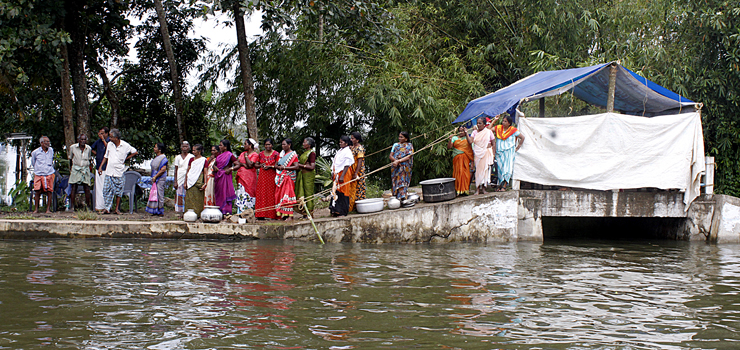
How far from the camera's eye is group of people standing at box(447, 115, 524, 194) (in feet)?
33.1

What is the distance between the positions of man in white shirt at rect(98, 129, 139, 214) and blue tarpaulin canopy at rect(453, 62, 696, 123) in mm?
6369

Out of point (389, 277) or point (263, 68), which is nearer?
point (389, 277)

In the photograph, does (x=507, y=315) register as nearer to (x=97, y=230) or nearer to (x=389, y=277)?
(x=389, y=277)

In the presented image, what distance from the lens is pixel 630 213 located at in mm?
10180

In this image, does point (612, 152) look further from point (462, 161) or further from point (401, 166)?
point (401, 166)

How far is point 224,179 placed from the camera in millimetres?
10297

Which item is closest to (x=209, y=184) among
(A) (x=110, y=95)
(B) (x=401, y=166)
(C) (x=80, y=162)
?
(C) (x=80, y=162)

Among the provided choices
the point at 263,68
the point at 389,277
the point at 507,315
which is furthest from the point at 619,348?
the point at 263,68

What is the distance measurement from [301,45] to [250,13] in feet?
14.1

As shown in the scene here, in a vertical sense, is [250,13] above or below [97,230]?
above

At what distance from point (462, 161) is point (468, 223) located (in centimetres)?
126

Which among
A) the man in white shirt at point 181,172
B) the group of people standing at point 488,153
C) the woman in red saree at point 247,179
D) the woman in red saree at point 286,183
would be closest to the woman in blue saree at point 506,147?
the group of people standing at point 488,153

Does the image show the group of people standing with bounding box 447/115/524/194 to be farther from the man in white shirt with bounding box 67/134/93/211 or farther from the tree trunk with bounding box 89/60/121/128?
the tree trunk with bounding box 89/60/121/128

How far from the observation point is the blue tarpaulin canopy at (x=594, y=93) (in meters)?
9.99
